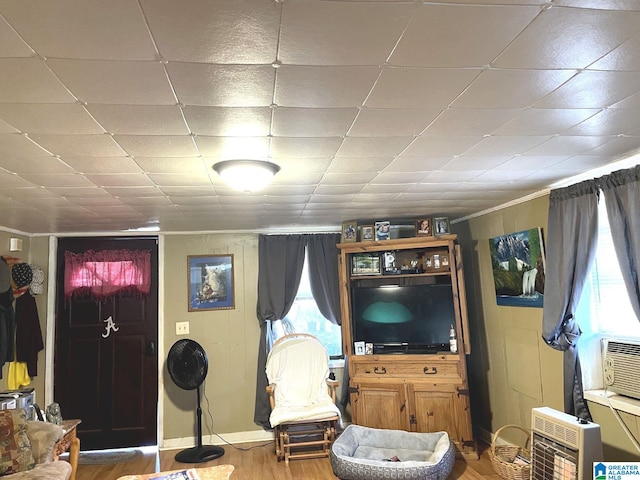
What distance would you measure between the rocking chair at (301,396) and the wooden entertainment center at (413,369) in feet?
1.09

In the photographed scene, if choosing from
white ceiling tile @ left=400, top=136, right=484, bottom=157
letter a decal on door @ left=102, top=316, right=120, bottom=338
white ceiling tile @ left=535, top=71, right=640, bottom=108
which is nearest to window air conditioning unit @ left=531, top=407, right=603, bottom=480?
white ceiling tile @ left=400, top=136, right=484, bottom=157

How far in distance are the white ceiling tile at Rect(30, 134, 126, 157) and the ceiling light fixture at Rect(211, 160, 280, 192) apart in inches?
20.5

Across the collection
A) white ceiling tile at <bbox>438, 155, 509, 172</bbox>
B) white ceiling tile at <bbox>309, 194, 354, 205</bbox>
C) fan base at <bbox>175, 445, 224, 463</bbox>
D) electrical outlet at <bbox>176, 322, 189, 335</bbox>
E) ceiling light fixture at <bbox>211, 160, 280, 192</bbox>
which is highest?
white ceiling tile at <bbox>309, 194, 354, 205</bbox>

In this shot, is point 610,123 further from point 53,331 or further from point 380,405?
point 53,331

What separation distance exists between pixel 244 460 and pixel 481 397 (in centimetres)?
239

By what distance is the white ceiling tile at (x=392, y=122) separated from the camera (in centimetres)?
184

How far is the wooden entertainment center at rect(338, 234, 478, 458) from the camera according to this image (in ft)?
13.1

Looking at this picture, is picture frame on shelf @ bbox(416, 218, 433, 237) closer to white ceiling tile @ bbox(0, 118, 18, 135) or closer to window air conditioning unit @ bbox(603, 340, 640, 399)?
window air conditioning unit @ bbox(603, 340, 640, 399)

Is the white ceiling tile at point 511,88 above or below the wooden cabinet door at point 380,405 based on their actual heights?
above

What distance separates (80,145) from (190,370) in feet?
9.43

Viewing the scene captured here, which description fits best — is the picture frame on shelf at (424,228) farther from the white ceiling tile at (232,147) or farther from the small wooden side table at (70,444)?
the small wooden side table at (70,444)

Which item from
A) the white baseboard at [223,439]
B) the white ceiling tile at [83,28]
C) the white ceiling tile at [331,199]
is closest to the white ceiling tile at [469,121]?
the white ceiling tile at [83,28]

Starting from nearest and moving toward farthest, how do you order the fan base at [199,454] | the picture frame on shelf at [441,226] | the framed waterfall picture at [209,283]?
the fan base at [199,454] → the picture frame on shelf at [441,226] → the framed waterfall picture at [209,283]

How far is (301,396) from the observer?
448 cm
